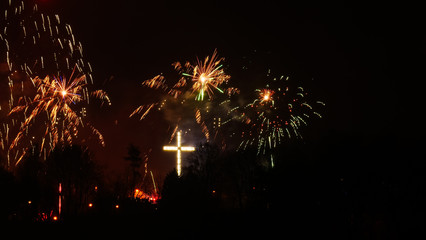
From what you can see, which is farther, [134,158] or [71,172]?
[134,158]

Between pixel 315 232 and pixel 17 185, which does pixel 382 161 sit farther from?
pixel 17 185

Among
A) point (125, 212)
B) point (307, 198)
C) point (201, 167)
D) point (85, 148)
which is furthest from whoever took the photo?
point (85, 148)

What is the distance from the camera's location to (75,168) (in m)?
45.0

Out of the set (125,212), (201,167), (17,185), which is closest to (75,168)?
(17,185)

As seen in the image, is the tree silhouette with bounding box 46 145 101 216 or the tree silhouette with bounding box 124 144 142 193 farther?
the tree silhouette with bounding box 124 144 142 193

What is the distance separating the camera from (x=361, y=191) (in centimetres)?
2586

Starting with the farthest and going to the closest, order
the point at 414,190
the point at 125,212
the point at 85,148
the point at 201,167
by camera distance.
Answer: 1. the point at 85,148
2. the point at 201,167
3. the point at 414,190
4. the point at 125,212

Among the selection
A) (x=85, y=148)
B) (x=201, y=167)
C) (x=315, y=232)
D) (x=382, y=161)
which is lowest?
(x=315, y=232)

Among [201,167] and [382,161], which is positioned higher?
[201,167]

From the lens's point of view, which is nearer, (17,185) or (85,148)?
(17,185)

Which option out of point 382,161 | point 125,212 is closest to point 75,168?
point 125,212

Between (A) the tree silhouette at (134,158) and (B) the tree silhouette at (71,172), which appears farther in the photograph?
(A) the tree silhouette at (134,158)

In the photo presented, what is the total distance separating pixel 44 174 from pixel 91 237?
33.9m

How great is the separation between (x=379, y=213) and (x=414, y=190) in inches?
103
